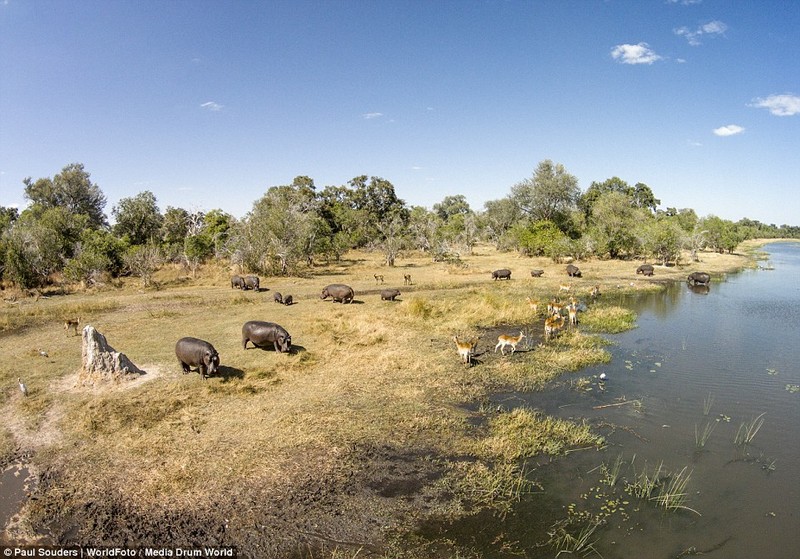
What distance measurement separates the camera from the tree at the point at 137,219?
48.6 m

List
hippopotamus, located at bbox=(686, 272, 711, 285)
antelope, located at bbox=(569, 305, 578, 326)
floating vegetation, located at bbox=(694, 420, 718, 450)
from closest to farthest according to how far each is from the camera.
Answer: floating vegetation, located at bbox=(694, 420, 718, 450), antelope, located at bbox=(569, 305, 578, 326), hippopotamus, located at bbox=(686, 272, 711, 285)

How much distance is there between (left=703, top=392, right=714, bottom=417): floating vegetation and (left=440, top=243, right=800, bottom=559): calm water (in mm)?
74

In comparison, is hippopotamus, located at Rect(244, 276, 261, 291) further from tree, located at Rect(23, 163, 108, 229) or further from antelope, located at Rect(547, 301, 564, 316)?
tree, located at Rect(23, 163, 108, 229)

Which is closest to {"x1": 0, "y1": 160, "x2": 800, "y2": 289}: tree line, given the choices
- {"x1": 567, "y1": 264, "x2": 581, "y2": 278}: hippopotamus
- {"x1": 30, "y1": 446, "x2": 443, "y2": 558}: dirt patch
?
{"x1": 567, "y1": 264, "x2": 581, "y2": 278}: hippopotamus

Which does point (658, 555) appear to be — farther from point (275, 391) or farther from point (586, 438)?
point (275, 391)

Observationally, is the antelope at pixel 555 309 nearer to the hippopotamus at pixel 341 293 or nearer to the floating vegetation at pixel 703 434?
the floating vegetation at pixel 703 434

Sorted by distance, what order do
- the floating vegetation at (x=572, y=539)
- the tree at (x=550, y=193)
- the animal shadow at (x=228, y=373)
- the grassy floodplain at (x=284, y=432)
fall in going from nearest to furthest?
the floating vegetation at (x=572, y=539)
the grassy floodplain at (x=284, y=432)
the animal shadow at (x=228, y=373)
the tree at (x=550, y=193)

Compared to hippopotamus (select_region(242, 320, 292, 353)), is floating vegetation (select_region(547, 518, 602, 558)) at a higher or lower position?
lower

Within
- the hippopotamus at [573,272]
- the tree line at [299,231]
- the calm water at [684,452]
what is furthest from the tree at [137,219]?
the calm water at [684,452]

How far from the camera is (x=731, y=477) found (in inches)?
360

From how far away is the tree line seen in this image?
32.7 m

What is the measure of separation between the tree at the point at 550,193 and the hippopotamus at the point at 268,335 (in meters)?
51.6

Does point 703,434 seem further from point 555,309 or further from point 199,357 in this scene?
point 199,357

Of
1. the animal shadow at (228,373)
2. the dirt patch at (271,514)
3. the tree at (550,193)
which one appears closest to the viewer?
the dirt patch at (271,514)
